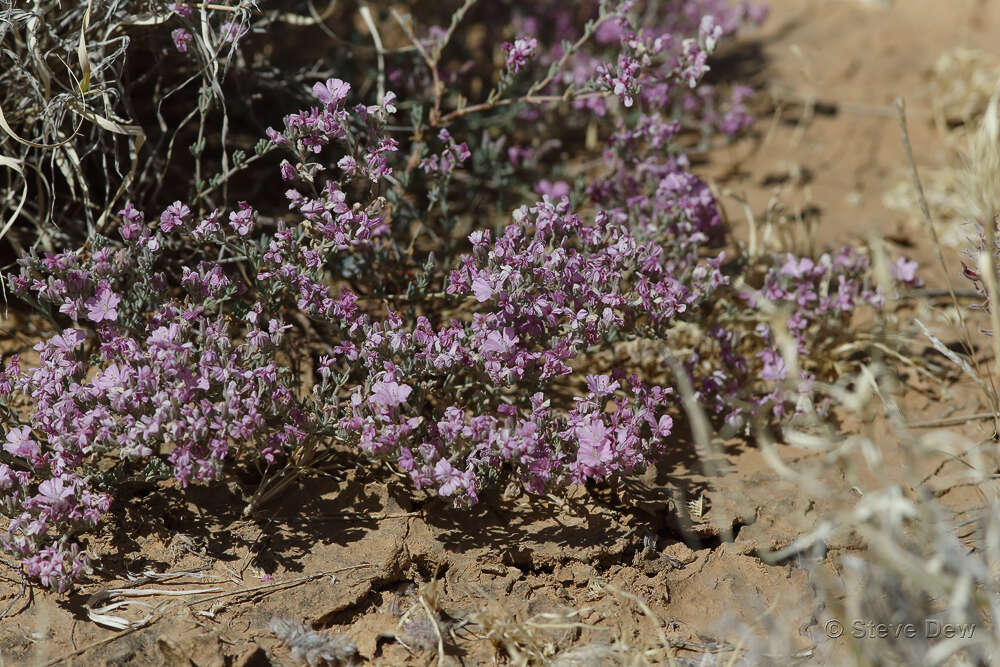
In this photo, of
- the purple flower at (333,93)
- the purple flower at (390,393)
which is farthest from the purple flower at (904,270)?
the purple flower at (333,93)

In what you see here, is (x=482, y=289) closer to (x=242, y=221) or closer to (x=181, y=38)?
(x=242, y=221)

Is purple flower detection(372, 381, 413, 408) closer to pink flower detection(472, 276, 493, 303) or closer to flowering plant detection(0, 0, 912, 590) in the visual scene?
flowering plant detection(0, 0, 912, 590)

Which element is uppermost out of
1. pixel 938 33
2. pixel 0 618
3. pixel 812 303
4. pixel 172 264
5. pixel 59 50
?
pixel 938 33

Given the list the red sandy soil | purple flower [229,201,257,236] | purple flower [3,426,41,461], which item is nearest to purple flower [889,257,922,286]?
the red sandy soil

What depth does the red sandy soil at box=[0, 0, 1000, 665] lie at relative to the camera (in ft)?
8.71

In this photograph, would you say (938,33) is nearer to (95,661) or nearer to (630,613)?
(630,613)

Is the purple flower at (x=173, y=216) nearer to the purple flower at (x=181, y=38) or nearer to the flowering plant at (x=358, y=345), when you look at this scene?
the flowering plant at (x=358, y=345)

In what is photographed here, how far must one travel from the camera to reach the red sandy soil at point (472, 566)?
8.71 ft

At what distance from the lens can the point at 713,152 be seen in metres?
5.06

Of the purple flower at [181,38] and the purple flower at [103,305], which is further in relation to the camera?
the purple flower at [181,38]

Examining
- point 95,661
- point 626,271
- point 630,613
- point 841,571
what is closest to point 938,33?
point 626,271

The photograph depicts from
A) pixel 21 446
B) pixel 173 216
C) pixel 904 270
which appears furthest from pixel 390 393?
pixel 904 270

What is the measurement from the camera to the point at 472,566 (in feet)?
9.50

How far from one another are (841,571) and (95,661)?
2.26 metres
